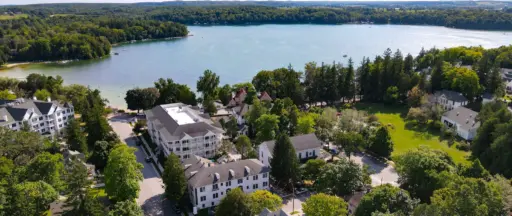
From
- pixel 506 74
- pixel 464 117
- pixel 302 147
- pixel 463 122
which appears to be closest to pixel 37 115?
pixel 302 147

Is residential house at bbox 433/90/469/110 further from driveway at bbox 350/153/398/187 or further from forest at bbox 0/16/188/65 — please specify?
forest at bbox 0/16/188/65

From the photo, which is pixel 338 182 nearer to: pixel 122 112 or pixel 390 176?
pixel 390 176

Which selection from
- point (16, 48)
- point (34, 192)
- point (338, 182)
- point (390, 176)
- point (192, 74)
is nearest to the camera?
point (34, 192)

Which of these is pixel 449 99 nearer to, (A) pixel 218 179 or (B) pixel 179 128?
(B) pixel 179 128

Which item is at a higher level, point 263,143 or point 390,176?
point 263,143

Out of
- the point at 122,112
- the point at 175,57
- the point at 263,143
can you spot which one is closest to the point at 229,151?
the point at 263,143

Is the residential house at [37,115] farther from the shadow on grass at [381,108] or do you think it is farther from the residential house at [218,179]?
the shadow on grass at [381,108]

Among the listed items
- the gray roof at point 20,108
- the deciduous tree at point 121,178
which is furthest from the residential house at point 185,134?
the gray roof at point 20,108
